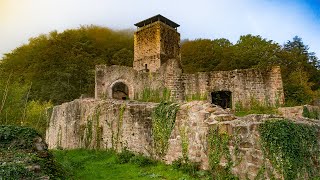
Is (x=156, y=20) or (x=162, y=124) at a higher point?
(x=156, y=20)

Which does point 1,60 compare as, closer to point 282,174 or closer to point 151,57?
point 151,57

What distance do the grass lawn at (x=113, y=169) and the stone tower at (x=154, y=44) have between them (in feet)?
57.8

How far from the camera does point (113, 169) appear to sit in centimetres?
1042

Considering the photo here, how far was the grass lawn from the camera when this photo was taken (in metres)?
9.02

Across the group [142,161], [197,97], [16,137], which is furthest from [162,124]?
[197,97]

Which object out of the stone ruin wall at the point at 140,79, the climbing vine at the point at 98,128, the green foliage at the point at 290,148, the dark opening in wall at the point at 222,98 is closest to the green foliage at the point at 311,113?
the dark opening in wall at the point at 222,98

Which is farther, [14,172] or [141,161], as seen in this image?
[141,161]

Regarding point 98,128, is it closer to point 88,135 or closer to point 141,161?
point 88,135

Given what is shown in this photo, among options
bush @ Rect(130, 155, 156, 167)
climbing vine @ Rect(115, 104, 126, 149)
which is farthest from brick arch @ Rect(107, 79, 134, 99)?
bush @ Rect(130, 155, 156, 167)

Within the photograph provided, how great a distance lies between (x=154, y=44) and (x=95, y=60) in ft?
49.7

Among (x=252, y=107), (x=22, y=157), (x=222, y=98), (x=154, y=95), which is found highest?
(x=154, y=95)

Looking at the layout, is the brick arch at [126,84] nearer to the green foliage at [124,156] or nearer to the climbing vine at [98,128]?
the climbing vine at [98,128]

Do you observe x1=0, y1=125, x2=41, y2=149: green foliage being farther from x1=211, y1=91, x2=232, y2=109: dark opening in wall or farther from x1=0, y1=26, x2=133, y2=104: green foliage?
x1=0, y1=26, x2=133, y2=104: green foliage

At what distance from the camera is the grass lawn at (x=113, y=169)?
902 cm
